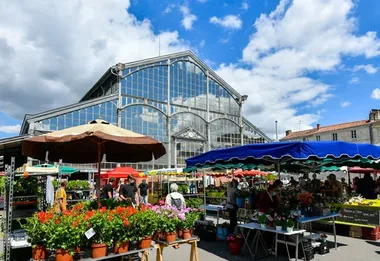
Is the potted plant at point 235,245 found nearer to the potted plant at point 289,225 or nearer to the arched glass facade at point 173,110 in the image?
the potted plant at point 289,225

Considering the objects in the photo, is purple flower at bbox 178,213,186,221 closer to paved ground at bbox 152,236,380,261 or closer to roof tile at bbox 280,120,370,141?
paved ground at bbox 152,236,380,261

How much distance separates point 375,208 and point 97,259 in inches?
314

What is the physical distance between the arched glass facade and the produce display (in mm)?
17964

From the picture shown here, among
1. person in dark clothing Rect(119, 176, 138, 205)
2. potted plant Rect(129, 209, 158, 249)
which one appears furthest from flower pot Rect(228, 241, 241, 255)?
person in dark clothing Rect(119, 176, 138, 205)

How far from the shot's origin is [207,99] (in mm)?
30062

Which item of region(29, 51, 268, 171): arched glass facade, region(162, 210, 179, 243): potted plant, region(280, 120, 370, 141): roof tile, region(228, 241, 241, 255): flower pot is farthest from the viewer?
region(280, 120, 370, 141): roof tile

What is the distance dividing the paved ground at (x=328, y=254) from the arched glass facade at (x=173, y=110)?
639 inches

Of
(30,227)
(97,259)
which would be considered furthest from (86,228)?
(30,227)

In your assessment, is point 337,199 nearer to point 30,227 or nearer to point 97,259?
point 97,259

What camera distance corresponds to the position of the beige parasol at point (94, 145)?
4.22 meters

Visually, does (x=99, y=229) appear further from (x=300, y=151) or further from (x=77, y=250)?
(x=300, y=151)

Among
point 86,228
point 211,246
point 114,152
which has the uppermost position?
point 114,152

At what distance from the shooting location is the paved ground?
6.32m

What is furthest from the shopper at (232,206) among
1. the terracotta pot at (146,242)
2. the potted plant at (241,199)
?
the terracotta pot at (146,242)
